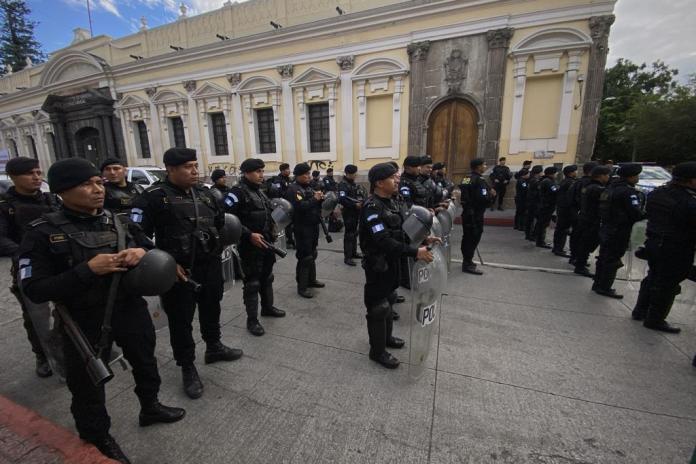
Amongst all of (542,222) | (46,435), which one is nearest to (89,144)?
(46,435)

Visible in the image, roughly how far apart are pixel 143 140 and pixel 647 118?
36.4m

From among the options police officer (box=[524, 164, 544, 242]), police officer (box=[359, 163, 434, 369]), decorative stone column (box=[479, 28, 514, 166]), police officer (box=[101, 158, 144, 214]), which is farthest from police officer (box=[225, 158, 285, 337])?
decorative stone column (box=[479, 28, 514, 166])

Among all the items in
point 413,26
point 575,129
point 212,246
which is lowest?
point 212,246

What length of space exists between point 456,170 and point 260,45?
9892mm

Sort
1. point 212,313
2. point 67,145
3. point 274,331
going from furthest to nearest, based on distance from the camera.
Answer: point 67,145 < point 274,331 < point 212,313

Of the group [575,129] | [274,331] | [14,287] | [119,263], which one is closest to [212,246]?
[119,263]

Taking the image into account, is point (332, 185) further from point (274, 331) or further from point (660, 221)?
point (660, 221)

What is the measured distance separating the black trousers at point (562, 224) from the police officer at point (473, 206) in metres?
2.04

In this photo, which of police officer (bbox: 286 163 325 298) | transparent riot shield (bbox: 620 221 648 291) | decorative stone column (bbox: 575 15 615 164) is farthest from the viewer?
decorative stone column (bbox: 575 15 615 164)

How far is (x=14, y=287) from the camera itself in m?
2.53

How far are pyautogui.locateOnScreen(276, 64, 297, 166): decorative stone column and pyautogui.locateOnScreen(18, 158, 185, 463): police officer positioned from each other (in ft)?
40.1

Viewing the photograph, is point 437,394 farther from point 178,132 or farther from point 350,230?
point 178,132

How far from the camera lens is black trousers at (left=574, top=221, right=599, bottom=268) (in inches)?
196

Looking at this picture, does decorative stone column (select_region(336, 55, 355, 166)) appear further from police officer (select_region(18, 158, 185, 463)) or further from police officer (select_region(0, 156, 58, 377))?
police officer (select_region(18, 158, 185, 463))
